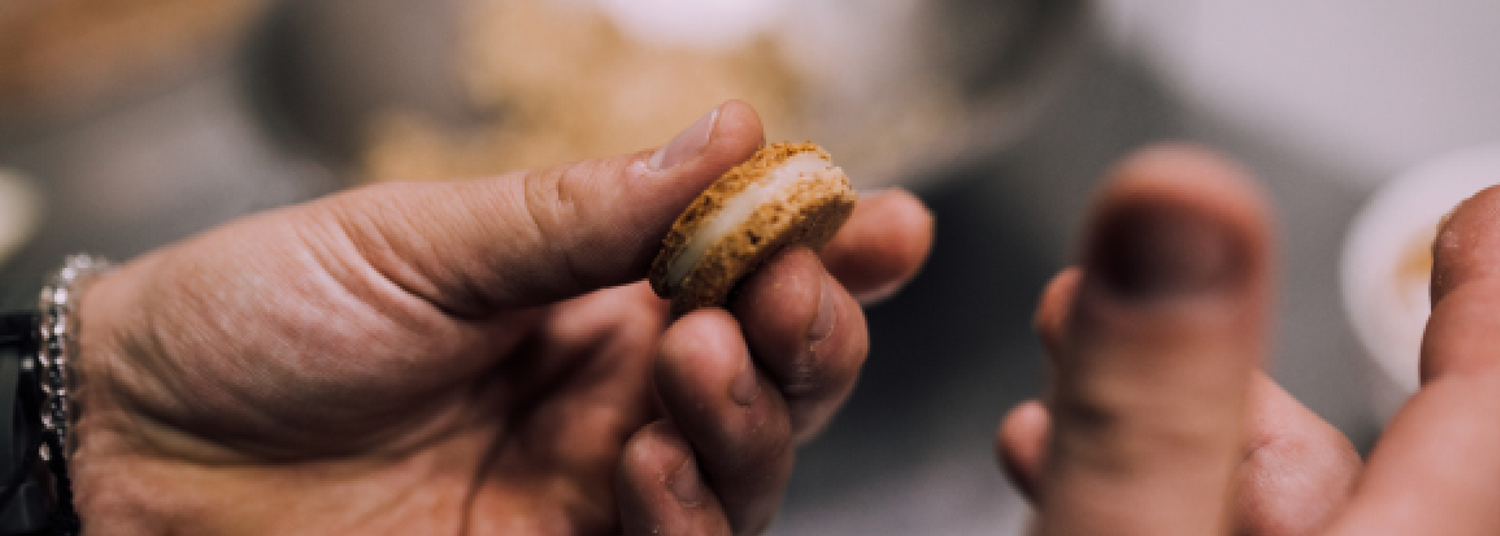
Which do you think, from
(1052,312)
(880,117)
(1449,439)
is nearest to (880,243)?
(1052,312)

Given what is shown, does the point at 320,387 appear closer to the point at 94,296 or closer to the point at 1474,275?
the point at 94,296

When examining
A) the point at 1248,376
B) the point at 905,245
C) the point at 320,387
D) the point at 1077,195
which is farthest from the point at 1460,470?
the point at 1077,195

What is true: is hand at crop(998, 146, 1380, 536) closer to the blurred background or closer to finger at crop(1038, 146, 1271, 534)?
finger at crop(1038, 146, 1271, 534)

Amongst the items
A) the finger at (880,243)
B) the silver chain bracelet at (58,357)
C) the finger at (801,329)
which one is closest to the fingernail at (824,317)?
the finger at (801,329)

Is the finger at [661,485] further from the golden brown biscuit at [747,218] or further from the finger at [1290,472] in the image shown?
the finger at [1290,472]

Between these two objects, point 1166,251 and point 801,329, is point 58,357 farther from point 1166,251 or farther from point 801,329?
point 1166,251

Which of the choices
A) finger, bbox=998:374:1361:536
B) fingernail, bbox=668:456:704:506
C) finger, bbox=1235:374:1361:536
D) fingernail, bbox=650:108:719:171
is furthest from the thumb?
finger, bbox=1235:374:1361:536
